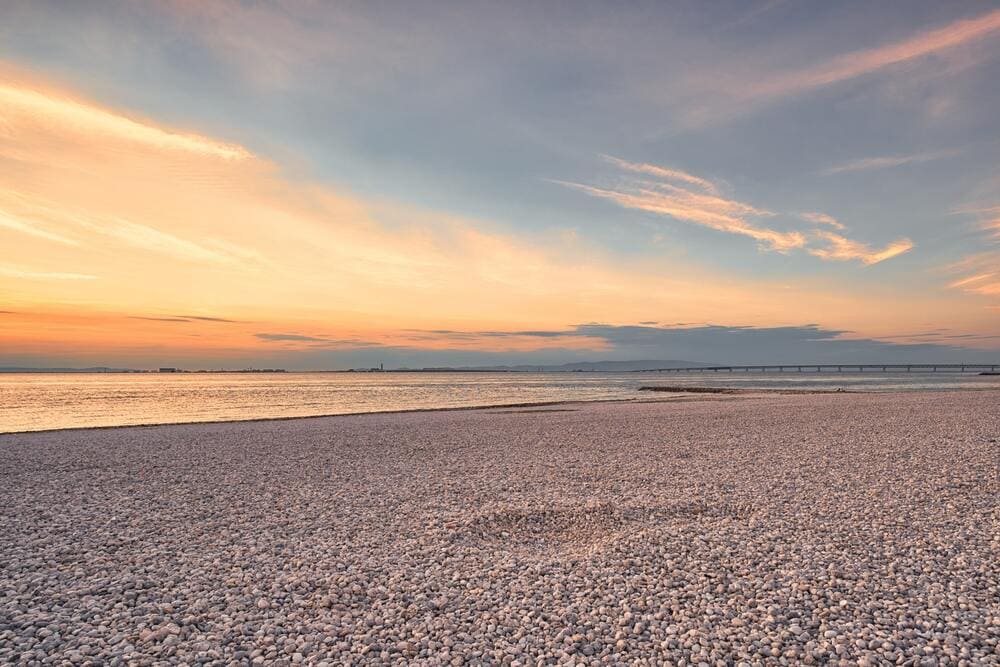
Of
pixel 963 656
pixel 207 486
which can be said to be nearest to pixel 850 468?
pixel 963 656

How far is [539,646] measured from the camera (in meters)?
5.22

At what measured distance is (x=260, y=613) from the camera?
598cm

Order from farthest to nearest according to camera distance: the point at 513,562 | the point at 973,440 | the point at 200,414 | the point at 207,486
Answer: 1. the point at 200,414
2. the point at 973,440
3. the point at 207,486
4. the point at 513,562

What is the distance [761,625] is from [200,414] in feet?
120

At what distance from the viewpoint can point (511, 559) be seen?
7.52 metres

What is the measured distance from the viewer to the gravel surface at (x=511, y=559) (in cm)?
528

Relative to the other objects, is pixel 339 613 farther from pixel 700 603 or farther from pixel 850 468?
pixel 850 468

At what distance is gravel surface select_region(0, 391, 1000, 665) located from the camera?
5.28m

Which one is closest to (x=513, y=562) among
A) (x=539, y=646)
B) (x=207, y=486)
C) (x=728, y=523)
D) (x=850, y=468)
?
(x=539, y=646)

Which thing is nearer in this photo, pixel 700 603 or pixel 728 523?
pixel 700 603

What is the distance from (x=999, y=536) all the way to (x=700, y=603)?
5.27m

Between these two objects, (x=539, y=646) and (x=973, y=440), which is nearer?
(x=539, y=646)

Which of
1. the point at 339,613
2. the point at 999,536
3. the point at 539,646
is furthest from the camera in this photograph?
the point at 999,536

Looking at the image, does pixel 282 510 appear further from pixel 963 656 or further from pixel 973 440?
pixel 973 440
